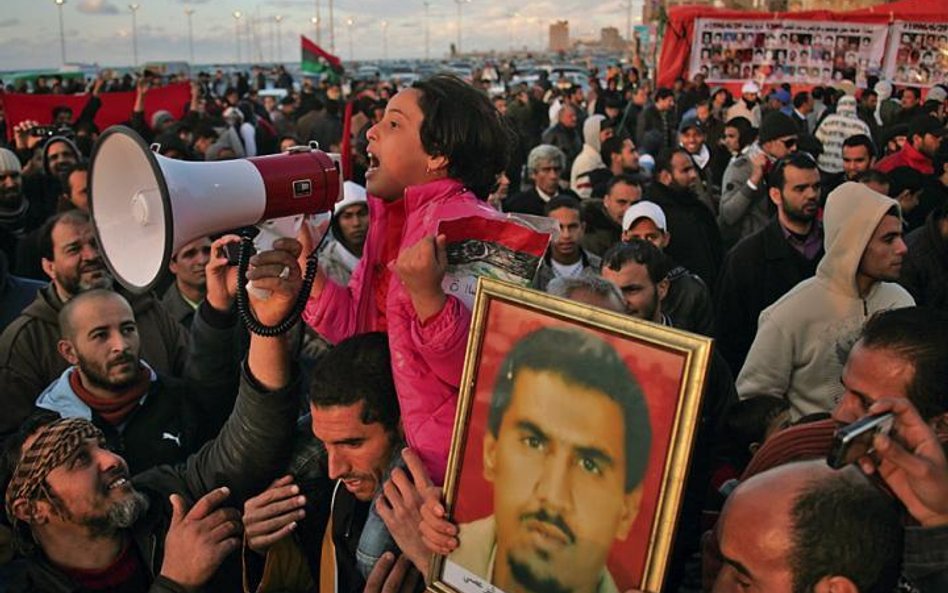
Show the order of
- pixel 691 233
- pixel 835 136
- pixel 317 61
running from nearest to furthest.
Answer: pixel 691 233 → pixel 835 136 → pixel 317 61

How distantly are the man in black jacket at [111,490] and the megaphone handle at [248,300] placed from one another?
26 mm

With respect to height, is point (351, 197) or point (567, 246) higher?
point (351, 197)

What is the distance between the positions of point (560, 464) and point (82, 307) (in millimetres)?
2692

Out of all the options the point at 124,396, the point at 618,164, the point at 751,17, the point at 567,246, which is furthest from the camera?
the point at 751,17

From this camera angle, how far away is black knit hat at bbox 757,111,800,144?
684 centimetres

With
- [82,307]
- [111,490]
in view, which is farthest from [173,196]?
[82,307]

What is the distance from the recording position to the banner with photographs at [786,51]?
45.0ft

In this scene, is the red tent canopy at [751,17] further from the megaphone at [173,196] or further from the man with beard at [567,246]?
the megaphone at [173,196]

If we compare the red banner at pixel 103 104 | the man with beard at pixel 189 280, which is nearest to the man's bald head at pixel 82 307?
the man with beard at pixel 189 280

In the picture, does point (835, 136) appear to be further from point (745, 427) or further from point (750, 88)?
point (745, 427)

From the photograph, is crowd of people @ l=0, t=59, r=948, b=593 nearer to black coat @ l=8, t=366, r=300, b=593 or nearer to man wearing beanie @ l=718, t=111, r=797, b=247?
black coat @ l=8, t=366, r=300, b=593

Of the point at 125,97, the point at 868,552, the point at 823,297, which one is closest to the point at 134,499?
the point at 868,552

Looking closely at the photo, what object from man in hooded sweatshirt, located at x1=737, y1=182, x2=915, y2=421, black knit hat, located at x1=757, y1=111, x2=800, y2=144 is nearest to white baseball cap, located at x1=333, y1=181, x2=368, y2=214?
man in hooded sweatshirt, located at x1=737, y1=182, x2=915, y2=421

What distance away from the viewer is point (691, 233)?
5562 millimetres
